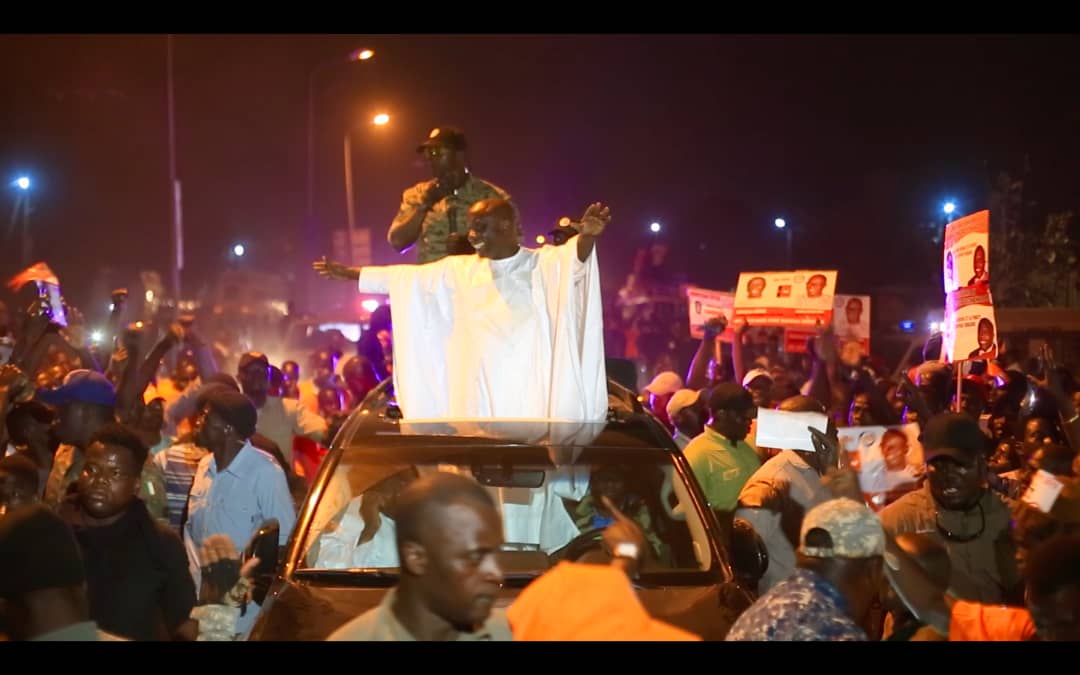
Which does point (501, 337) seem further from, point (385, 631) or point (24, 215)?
point (24, 215)

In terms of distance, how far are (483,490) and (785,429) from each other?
3.87 metres

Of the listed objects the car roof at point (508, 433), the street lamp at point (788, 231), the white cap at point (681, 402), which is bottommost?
the white cap at point (681, 402)

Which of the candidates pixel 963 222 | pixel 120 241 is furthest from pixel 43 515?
pixel 120 241

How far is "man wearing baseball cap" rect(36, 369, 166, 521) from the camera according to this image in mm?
7090

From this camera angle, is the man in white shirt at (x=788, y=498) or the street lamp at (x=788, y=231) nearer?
the man in white shirt at (x=788, y=498)

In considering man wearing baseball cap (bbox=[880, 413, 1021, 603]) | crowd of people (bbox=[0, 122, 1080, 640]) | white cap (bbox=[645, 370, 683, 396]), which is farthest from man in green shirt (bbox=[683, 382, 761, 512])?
white cap (bbox=[645, 370, 683, 396])

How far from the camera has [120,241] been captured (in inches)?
1635

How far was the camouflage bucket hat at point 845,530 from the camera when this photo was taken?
12.3ft

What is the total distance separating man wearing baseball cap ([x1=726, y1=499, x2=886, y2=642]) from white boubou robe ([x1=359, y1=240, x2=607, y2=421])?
260cm

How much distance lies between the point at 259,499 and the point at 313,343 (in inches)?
597

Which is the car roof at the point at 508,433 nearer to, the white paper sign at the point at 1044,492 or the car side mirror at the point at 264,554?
the car side mirror at the point at 264,554

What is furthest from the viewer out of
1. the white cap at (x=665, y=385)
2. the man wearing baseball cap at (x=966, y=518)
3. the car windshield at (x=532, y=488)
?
the white cap at (x=665, y=385)

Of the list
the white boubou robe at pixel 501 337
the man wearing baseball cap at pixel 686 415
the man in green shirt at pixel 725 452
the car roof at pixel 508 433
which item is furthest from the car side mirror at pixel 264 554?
the man wearing baseball cap at pixel 686 415

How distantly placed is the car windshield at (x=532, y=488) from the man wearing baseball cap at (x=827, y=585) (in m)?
1.54
